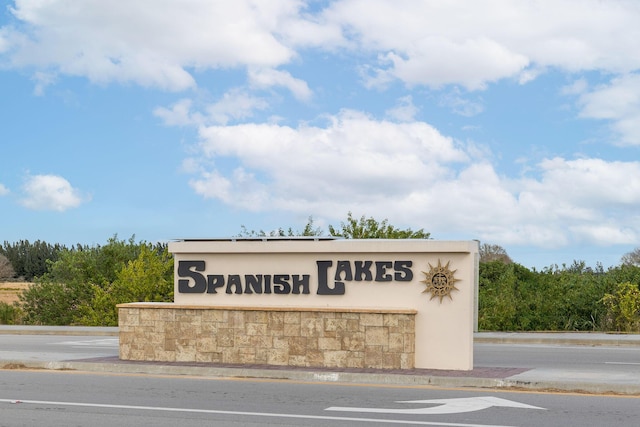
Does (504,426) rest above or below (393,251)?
below

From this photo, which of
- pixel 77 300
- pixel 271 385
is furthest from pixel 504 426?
pixel 77 300

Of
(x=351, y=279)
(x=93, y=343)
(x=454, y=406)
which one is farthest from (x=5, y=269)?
(x=454, y=406)

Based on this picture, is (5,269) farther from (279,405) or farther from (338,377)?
(279,405)

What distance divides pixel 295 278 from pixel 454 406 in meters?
5.57

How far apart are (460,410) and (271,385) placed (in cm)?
381

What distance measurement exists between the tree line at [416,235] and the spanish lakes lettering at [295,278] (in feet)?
43.6

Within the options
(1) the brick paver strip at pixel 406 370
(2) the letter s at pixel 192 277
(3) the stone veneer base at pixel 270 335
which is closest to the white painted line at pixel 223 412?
(1) the brick paver strip at pixel 406 370

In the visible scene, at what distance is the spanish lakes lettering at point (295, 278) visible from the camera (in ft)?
53.9

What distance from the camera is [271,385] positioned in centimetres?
1452

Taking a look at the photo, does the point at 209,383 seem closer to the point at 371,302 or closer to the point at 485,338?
the point at 371,302

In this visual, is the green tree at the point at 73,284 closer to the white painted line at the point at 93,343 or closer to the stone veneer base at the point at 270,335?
the white painted line at the point at 93,343

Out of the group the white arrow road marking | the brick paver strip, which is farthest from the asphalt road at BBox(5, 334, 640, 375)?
the white arrow road marking

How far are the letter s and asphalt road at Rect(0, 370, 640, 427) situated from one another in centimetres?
277

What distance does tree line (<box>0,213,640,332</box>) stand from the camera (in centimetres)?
2883
